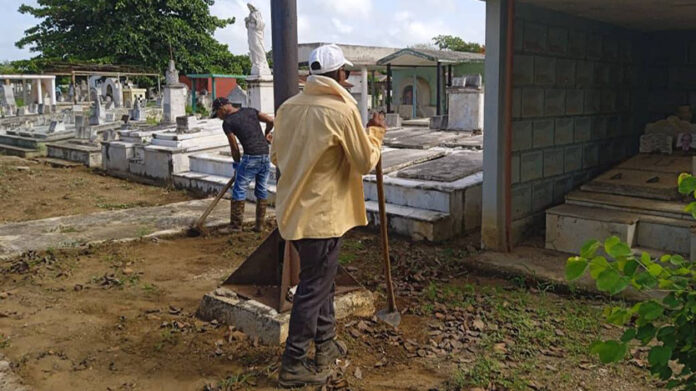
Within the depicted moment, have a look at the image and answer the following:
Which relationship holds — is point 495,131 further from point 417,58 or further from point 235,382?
point 417,58

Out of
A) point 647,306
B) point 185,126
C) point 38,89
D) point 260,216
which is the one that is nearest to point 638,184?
point 260,216

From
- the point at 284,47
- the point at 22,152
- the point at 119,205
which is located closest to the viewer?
the point at 284,47

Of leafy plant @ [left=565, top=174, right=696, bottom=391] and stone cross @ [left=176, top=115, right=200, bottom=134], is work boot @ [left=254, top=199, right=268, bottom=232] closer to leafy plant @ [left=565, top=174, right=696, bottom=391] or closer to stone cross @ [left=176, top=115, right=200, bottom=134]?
stone cross @ [left=176, top=115, right=200, bottom=134]

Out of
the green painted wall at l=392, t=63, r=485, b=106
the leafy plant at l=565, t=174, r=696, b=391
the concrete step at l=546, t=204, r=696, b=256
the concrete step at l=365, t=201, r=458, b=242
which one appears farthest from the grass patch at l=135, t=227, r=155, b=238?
the green painted wall at l=392, t=63, r=485, b=106

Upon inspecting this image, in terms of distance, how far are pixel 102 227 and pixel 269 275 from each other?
3607mm

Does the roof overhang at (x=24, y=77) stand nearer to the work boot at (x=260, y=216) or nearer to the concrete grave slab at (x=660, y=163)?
the work boot at (x=260, y=216)

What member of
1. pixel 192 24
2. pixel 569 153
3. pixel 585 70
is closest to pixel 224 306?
pixel 569 153

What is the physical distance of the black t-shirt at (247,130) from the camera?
6.70m

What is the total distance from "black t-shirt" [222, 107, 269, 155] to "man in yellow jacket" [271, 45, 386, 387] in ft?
11.4

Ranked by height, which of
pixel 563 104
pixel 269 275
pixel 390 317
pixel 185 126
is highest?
pixel 563 104

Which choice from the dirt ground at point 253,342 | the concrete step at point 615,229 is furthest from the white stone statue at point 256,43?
the concrete step at point 615,229

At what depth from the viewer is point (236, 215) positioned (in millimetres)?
6934

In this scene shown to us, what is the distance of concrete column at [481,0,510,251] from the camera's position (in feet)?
18.1

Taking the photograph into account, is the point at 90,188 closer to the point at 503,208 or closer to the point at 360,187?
the point at 503,208
